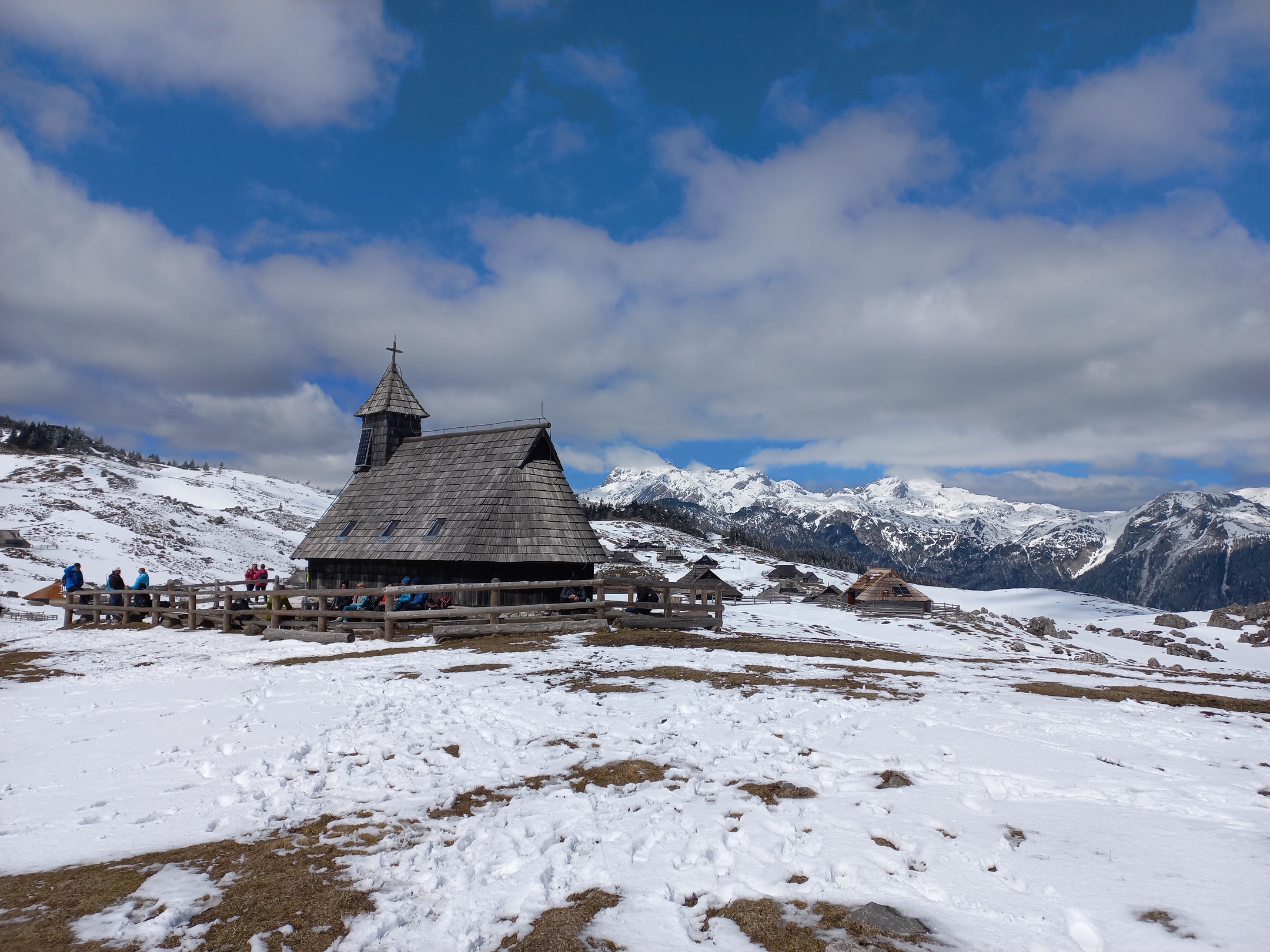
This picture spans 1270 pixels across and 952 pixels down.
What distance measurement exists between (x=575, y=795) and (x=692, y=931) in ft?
8.98

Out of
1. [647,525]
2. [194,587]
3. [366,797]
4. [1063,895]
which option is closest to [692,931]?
[1063,895]

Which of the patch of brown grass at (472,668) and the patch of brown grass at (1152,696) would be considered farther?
the patch of brown grass at (472,668)

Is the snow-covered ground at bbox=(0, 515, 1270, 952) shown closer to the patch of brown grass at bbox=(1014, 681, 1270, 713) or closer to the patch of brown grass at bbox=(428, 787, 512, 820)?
the patch of brown grass at bbox=(428, 787, 512, 820)

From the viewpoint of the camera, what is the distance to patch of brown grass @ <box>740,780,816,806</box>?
697 cm

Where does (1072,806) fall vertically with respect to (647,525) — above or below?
below

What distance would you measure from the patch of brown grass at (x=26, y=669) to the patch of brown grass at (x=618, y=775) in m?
14.5

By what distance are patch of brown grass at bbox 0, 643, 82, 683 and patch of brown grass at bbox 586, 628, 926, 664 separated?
12.7m

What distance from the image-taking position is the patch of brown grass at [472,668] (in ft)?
46.3

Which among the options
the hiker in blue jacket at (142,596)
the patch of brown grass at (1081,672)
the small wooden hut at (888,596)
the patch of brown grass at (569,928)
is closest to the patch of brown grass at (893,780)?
the patch of brown grass at (569,928)

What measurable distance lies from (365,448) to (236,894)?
1248 inches

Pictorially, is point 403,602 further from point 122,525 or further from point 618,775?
point 122,525

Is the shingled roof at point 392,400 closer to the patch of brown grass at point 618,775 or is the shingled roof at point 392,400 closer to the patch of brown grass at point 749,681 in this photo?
the patch of brown grass at point 749,681

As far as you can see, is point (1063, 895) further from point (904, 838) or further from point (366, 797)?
point (366, 797)

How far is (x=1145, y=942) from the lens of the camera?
4.34 metres
